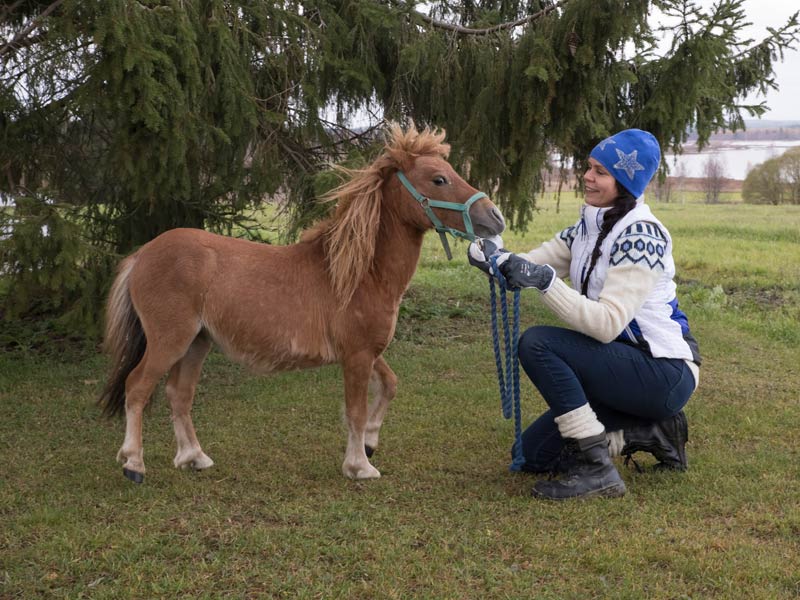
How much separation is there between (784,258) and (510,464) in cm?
1248

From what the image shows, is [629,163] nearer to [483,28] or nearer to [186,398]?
[186,398]

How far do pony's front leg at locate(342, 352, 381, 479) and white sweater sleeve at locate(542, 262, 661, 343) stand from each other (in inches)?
43.0

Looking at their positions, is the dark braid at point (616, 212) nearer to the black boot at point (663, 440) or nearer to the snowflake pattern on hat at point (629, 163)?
the snowflake pattern on hat at point (629, 163)

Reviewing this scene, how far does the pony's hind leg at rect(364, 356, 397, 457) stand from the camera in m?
4.58


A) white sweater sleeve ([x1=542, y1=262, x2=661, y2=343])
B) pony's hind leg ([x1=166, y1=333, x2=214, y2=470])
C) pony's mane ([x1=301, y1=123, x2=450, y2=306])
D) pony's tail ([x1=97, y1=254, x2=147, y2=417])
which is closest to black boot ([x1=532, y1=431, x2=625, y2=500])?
white sweater sleeve ([x1=542, y1=262, x2=661, y2=343])

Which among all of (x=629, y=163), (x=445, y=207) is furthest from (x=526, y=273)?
(x=629, y=163)

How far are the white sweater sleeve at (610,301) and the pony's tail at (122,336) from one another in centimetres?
227

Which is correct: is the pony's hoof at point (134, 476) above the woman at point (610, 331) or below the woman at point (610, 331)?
below

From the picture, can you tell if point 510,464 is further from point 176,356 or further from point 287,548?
point 176,356

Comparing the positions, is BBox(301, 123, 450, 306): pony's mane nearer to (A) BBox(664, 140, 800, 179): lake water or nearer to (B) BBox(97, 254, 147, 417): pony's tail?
(B) BBox(97, 254, 147, 417): pony's tail

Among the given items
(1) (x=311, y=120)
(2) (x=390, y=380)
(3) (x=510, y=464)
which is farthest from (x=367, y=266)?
(1) (x=311, y=120)

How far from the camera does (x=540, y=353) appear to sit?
396 cm

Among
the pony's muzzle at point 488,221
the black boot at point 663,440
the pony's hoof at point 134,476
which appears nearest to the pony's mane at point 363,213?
the pony's muzzle at point 488,221

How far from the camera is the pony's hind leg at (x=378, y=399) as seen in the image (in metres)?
4.58
